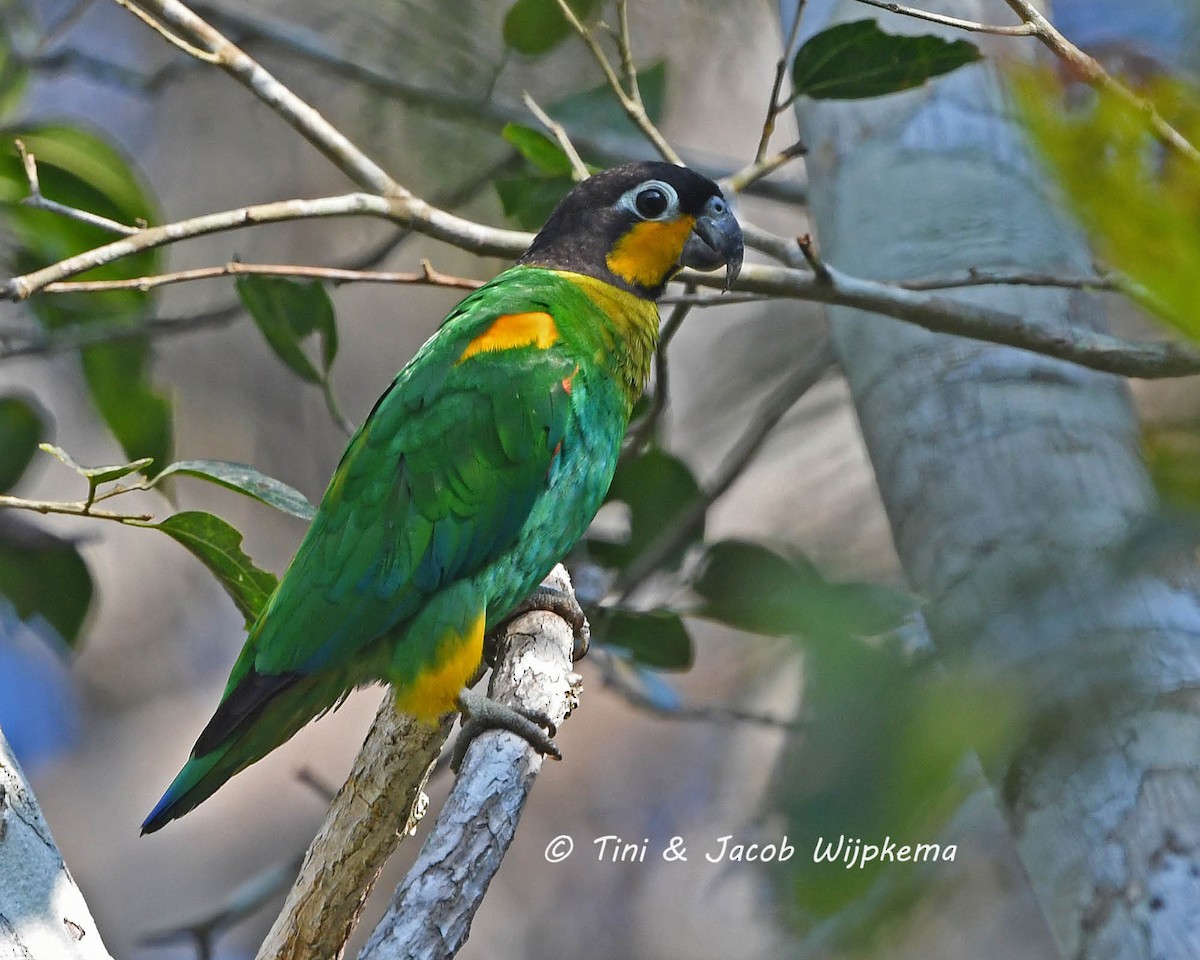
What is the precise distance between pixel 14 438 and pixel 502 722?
175cm

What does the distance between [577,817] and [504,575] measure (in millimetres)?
4505

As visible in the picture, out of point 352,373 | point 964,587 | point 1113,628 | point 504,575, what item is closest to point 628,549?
point 504,575

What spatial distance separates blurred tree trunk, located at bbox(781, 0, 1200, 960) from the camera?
82 centimetres

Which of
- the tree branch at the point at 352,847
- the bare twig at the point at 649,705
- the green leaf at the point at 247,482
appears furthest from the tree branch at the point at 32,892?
the bare twig at the point at 649,705

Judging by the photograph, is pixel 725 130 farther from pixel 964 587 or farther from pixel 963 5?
pixel 964 587

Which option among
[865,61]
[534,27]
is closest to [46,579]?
[534,27]

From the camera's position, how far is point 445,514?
103 inches

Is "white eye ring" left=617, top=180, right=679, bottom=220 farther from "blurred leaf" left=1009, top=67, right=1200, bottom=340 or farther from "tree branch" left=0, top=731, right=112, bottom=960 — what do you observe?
"blurred leaf" left=1009, top=67, right=1200, bottom=340

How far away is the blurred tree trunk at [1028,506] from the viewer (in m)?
0.82

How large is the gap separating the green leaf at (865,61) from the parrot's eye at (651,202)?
416 mm

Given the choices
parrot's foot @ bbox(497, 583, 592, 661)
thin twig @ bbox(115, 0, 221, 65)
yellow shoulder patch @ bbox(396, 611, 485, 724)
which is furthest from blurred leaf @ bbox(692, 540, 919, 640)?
thin twig @ bbox(115, 0, 221, 65)

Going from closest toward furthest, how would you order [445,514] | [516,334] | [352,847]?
1. [352,847]
2. [445,514]
3. [516,334]

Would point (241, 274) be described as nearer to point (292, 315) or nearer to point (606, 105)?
point (292, 315)

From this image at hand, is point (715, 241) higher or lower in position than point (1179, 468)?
higher
